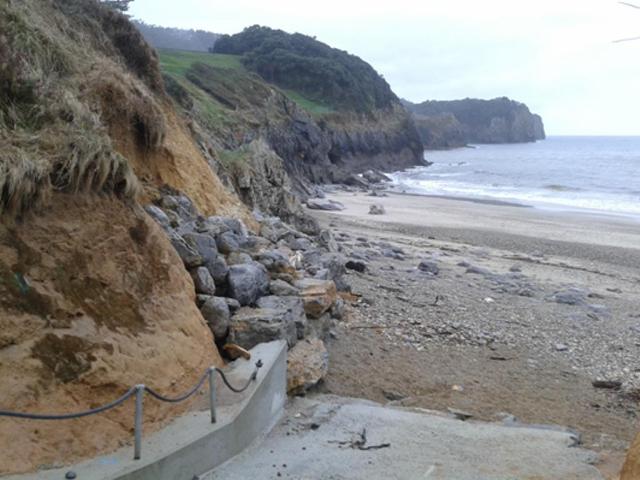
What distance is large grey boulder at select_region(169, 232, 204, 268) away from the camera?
7.37 metres

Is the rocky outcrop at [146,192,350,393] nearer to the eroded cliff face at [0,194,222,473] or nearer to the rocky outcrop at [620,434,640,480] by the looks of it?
the eroded cliff face at [0,194,222,473]

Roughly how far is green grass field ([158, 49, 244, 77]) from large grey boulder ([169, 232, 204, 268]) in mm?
36485

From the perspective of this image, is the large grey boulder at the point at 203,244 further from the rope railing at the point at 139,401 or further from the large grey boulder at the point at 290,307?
the rope railing at the point at 139,401

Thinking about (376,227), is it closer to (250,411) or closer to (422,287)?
(422,287)

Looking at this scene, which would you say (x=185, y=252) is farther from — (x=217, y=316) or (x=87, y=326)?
(x=87, y=326)

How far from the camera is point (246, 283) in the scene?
25.4 feet

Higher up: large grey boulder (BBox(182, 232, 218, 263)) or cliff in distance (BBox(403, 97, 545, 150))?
cliff in distance (BBox(403, 97, 545, 150))

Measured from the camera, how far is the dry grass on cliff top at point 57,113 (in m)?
5.54

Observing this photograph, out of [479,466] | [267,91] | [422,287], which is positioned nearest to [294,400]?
[479,466]

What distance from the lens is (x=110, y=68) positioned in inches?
370

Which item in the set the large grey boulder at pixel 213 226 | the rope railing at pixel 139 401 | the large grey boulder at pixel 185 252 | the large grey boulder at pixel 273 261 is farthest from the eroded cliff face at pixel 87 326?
the large grey boulder at pixel 273 261

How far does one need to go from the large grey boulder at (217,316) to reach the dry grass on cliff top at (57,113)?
56.4 inches

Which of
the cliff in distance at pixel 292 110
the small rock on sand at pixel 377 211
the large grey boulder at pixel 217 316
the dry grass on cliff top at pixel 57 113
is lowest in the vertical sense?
the small rock on sand at pixel 377 211

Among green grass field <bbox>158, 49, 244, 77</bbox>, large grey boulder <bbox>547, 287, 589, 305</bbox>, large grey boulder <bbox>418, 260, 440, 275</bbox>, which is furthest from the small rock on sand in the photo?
green grass field <bbox>158, 49, 244, 77</bbox>
